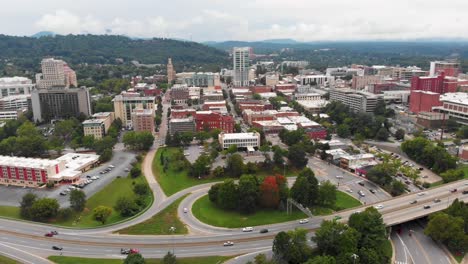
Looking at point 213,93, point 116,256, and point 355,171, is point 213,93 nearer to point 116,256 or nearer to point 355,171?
point 355,171

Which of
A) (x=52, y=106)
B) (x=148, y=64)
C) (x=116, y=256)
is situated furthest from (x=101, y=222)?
(x=148, y=64)

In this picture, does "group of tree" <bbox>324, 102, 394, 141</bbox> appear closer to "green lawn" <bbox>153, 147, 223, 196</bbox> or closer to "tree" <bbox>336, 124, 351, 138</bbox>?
"tree" <bbox>336, 124, 351, 138</bbox>

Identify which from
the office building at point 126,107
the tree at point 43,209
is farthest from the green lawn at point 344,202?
the office building at point 126,107

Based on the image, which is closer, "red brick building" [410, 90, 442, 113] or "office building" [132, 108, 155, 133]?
"office building" [132, 108, 155, 133]

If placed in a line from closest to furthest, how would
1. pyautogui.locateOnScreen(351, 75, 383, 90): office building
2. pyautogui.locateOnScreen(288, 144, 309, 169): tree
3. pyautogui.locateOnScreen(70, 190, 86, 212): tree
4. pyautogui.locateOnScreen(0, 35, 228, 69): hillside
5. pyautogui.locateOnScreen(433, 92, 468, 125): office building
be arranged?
pyautogui.locateOnScreen(70, 190, 86, 212): tree < pyautogui.locateOnScreen(288, 144, 309, 169): tree < pyautogui.locateOnScreen(433, 92, 468, 125): office building < pyautogui.locateOnScreen(351, 75, 383, 90): office building < pyautogui.locateOnScreen(0, 35, 228, 69): hillside

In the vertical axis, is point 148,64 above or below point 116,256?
above

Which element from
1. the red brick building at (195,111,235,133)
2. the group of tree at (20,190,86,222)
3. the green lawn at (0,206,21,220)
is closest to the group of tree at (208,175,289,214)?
the group of tree at (20,190,86,222)

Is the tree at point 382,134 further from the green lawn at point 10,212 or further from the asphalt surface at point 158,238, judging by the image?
the green lawn at point 10,212
